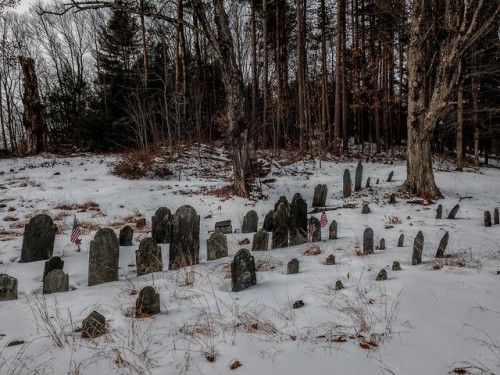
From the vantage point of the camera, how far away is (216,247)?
472 cm

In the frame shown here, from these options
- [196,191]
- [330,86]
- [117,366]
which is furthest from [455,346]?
[330,86]

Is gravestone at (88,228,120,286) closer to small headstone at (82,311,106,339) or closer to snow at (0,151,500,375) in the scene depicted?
snow at (0,151,500,375)

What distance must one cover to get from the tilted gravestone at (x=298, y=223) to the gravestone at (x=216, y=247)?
144 centimetres

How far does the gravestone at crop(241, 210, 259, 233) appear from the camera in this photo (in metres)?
6.23

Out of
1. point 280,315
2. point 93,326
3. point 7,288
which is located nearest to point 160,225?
point 7,288

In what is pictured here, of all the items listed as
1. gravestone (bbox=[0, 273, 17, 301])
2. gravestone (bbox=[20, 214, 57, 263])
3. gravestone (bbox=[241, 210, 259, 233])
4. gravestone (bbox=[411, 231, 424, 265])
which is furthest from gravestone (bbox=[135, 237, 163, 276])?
gravestone (bbox=[411, 231, 424, 265])

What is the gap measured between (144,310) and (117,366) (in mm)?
747

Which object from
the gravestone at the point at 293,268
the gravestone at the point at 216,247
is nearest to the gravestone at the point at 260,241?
the gravestone at the point at 216,247

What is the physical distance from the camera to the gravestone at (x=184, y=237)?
4.45m

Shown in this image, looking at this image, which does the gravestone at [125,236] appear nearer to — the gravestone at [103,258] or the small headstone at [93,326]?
the gravestone at [103,258]

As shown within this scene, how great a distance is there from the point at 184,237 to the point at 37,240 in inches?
85.9

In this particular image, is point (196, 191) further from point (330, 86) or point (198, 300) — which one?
point (330, 86)

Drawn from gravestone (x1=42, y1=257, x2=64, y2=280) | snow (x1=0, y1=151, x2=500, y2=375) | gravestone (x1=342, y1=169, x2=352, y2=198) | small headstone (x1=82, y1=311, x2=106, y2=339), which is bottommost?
snow (x1=0, y1=151, x2=500, y2=375)

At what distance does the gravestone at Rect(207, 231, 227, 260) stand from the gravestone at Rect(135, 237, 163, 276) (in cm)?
80
